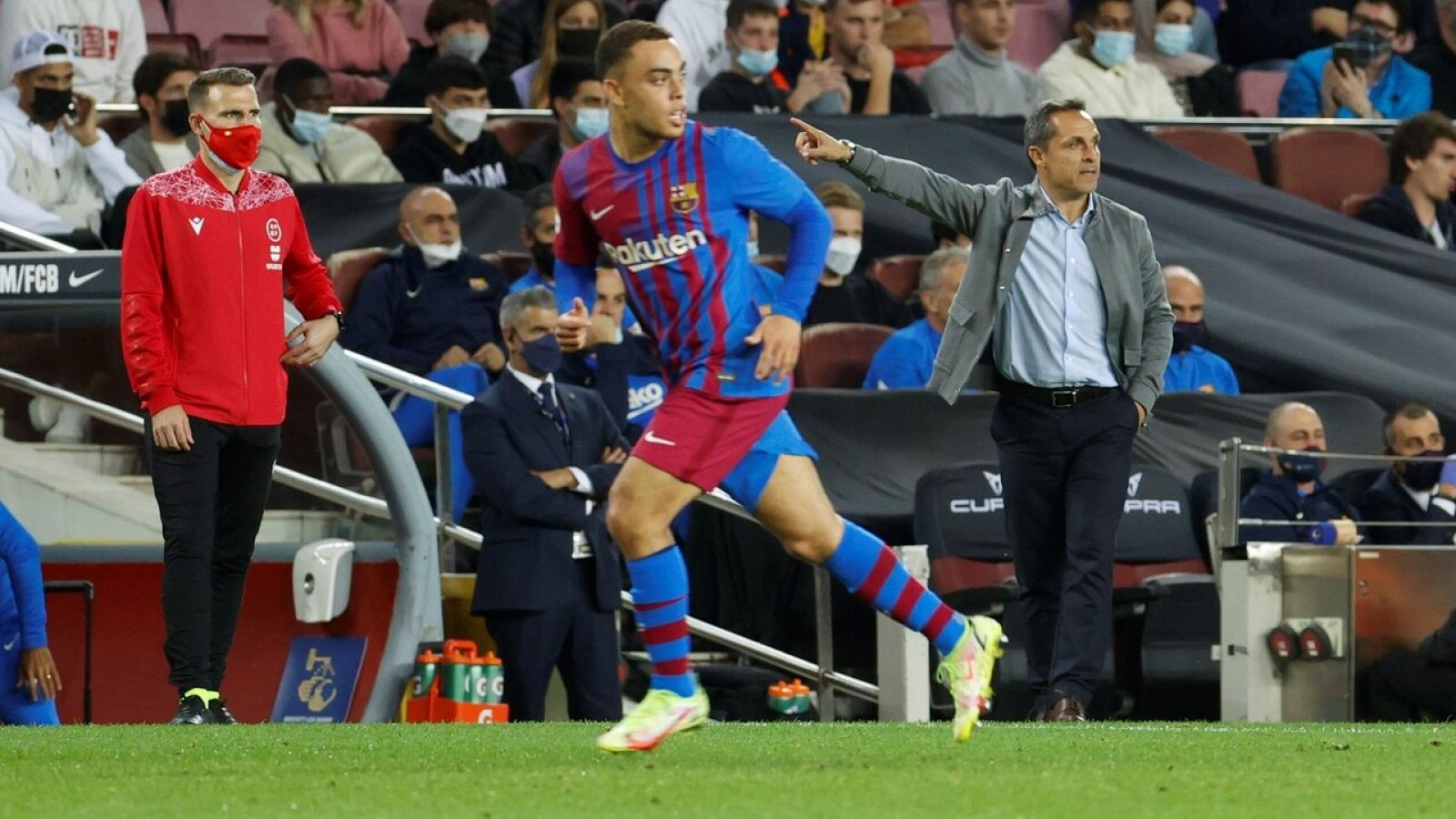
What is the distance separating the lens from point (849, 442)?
34.9 feet

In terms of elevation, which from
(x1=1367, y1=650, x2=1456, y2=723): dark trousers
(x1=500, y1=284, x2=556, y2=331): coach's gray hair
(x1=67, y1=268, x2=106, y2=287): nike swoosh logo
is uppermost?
(x1=67, y1=268, x2=106, y2=287): nike swoosh logo

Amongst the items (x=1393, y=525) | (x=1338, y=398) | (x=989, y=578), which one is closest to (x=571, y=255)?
(x=989, y=578)

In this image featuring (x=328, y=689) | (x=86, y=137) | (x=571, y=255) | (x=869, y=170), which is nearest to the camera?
(x=571, y=255)

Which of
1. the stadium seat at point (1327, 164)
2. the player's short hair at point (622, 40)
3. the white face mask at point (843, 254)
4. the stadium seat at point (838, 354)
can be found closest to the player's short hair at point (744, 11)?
the white face mask at point (843, 254)

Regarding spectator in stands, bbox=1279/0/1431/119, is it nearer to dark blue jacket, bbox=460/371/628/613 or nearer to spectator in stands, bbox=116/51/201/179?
spectator in stands, bbox=116/51/201/179

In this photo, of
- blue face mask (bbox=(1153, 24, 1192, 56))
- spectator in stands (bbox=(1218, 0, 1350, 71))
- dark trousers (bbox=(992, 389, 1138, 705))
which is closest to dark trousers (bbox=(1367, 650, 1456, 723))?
dark trousers (bbox=(992, 389, 1138, 705))

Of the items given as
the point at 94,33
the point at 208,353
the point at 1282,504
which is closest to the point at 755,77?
the point at 94,33

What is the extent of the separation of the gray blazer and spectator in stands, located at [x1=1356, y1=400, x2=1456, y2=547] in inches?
103

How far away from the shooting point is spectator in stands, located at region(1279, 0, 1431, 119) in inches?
602

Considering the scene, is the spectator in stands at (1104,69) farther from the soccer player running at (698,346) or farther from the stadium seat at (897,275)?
the soccer player running at (698,346)

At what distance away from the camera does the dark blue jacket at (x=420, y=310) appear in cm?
1050

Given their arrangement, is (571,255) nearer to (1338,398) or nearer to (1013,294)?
(1013,294)

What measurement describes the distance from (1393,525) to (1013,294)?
124 inches

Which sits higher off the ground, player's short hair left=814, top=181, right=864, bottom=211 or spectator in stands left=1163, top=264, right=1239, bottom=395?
player's short hair left=814, top=181, right=864, bottom=211
